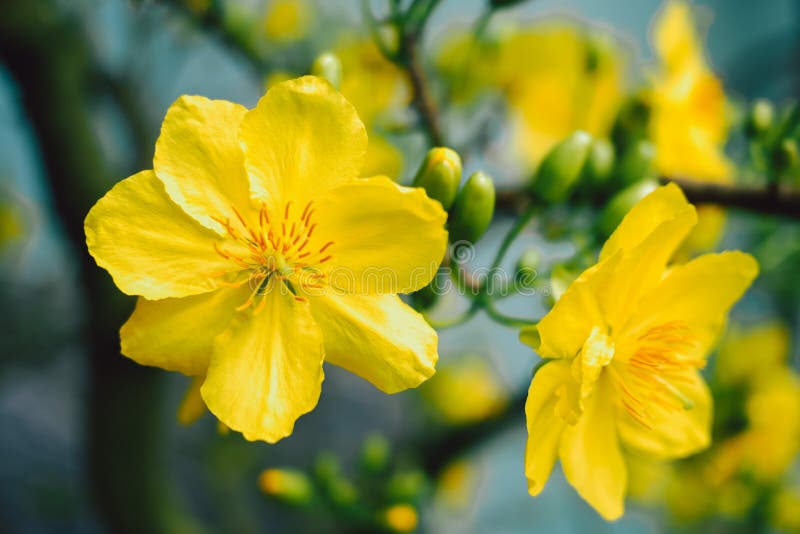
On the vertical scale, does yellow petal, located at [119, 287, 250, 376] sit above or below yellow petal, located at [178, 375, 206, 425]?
above

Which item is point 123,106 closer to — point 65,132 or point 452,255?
point 65,132

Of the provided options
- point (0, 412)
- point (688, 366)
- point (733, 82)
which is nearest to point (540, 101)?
point (688, 366)

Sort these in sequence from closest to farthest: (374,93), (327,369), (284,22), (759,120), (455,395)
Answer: (759,120) < (374,93) < (284,22) < (455,395) < (327,369)

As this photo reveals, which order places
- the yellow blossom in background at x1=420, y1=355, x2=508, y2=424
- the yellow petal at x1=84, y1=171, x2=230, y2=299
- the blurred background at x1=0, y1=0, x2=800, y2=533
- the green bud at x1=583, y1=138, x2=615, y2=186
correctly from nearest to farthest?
1. the yellow petal at x1=84, y1=171, x2=230, y2=299
2. the green bud at x1=583, y1=138, x2=615, y2=186
3. the blurred background at x1=0, y1=0, x2=800, y2=533
4. the yellow blossom in background at x1=420, y1=355, x2=508, y2=424

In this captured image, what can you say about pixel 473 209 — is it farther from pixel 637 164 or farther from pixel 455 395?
pixel 455 395

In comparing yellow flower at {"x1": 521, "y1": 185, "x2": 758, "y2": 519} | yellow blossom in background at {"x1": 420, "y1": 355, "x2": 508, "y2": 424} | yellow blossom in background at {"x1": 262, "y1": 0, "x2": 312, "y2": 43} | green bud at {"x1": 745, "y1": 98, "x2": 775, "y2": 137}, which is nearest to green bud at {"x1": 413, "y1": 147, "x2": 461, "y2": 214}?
yellow flower at {"x1": 521, "y1": 185, "x2": 758, "y2": 519}

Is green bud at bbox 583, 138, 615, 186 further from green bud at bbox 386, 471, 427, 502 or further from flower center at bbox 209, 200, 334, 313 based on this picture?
green bud at bbox 386, 471, 427, 502

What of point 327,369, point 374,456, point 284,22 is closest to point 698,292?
point 374,456
